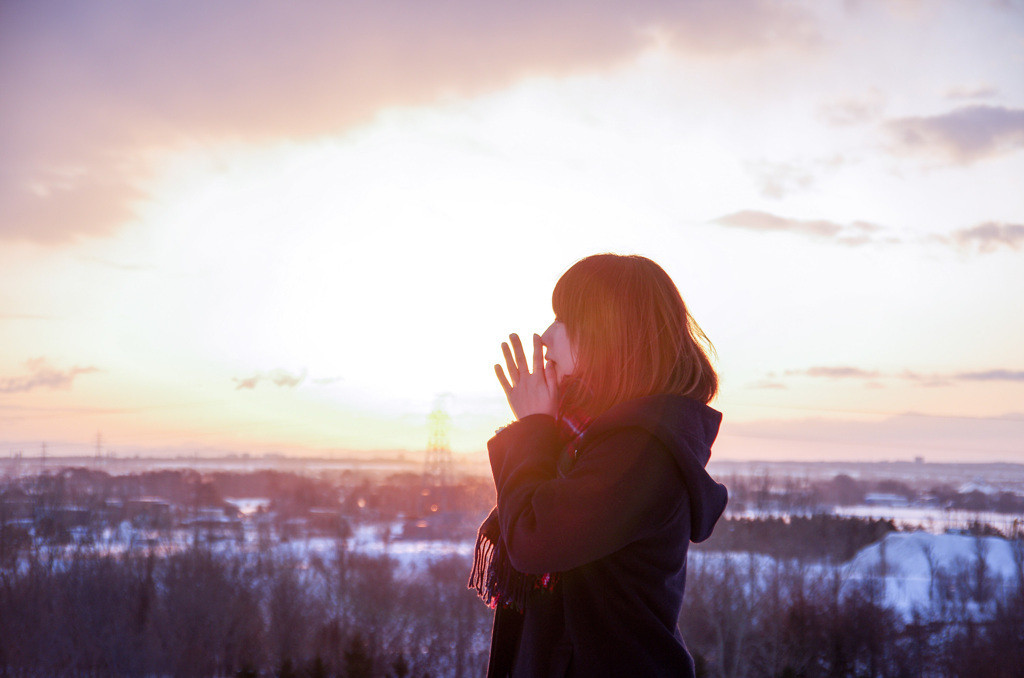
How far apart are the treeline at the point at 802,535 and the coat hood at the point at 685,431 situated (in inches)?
869

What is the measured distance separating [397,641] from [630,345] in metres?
17.5

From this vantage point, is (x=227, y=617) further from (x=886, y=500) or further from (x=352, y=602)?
(x=886, y=500)

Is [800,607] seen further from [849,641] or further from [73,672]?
[73,672]

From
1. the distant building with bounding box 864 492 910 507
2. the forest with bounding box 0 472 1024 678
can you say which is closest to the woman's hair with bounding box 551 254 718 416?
the forest with bounding box 0 472 1024 678

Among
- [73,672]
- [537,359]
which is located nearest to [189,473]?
[73,672]

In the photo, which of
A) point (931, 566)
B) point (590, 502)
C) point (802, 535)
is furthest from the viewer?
point (802, 535)

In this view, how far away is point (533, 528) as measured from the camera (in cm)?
117

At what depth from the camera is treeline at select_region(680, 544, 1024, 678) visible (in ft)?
57.6

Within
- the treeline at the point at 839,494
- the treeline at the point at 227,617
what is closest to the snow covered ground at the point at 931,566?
the treeline at the point at 839,494

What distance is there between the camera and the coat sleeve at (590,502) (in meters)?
1.13

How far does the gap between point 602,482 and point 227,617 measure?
1749cm

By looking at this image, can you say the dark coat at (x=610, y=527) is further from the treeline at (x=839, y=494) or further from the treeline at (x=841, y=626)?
the treeline at (x=839, y=494)

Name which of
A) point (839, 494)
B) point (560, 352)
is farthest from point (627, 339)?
point (839, 494)

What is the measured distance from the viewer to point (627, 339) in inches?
50.8
